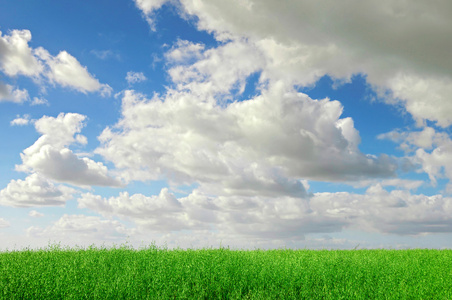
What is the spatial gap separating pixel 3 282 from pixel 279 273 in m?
8.03

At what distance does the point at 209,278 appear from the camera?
416 inches

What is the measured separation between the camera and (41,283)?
993cm

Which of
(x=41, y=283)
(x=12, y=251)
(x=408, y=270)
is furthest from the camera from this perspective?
(x=12, y=251)

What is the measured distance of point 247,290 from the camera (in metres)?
10.3

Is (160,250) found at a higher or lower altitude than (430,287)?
higher

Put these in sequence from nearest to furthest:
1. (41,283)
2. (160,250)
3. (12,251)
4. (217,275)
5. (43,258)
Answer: (41,283) < (217,275) < (43,258) < (160,250) < (12,251)

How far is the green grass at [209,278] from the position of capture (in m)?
9.61

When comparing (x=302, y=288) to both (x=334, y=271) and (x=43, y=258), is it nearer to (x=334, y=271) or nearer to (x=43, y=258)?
(x=334, y=271)

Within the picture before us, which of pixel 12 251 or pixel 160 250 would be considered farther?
pixel 12 251

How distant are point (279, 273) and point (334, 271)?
196 centimetres

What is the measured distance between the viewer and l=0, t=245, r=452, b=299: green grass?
31.5 ft

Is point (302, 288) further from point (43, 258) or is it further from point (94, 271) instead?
point (43, 258)

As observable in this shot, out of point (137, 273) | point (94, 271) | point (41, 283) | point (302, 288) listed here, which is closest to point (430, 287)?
point (302, 288)

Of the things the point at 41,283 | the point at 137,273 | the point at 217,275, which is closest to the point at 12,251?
the point at 41,283
